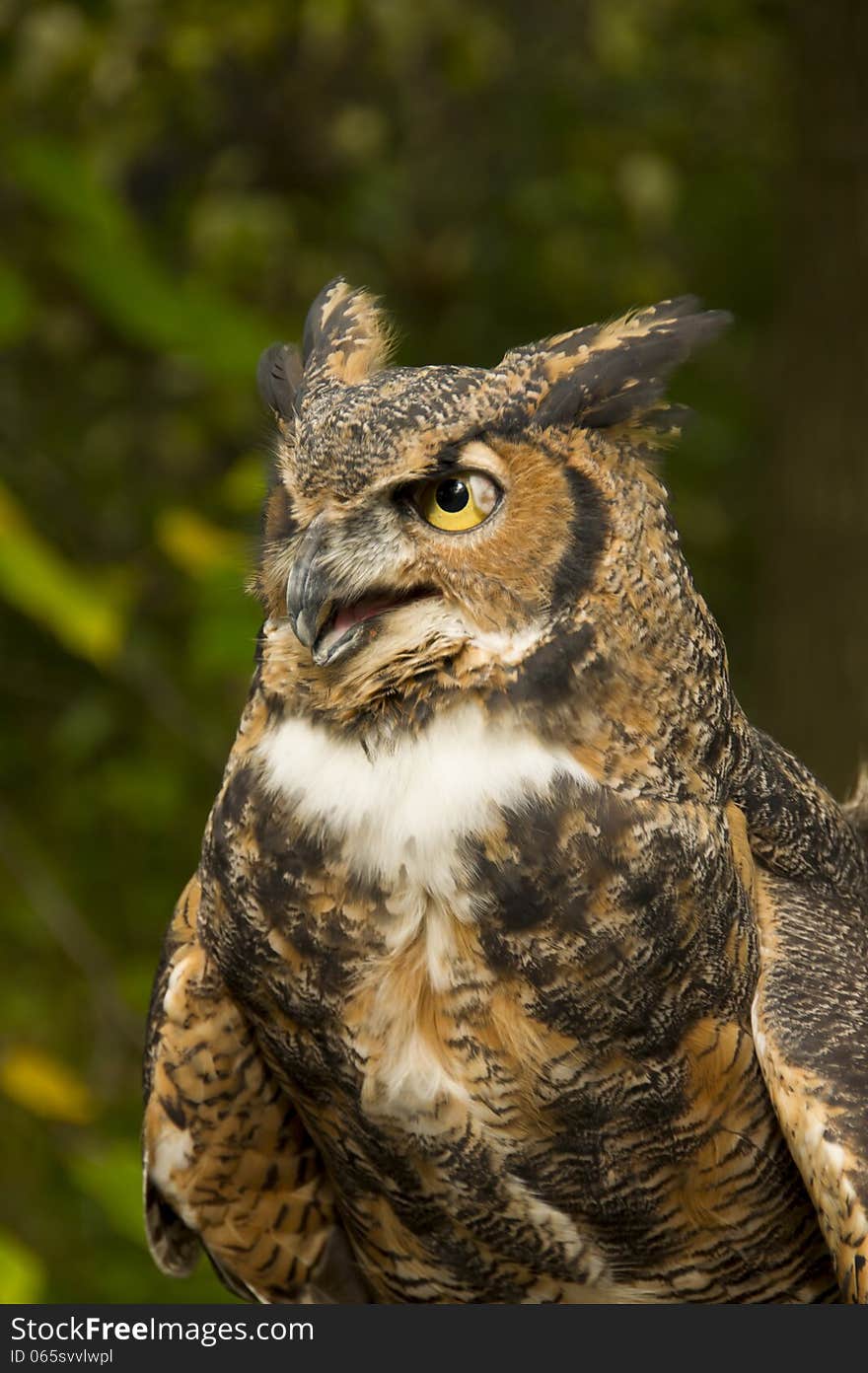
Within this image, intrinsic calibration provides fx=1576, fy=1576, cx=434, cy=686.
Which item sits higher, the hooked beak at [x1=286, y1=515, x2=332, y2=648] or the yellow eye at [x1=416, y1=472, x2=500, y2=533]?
the yellow eye at [x1=416, y1=472, x2=500, y2=533]

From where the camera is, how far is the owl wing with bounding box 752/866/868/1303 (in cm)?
179

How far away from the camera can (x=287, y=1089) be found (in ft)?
6.93

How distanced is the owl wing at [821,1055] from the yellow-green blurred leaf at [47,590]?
124 cm

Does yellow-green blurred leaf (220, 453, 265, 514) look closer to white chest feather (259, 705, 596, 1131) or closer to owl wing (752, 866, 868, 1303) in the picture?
white chest feather (259, 705, 596, 1131)

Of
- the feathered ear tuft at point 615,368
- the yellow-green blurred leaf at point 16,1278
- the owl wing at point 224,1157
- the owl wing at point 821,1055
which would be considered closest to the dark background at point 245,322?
the yellow-green blurred leaf at point 16,1278

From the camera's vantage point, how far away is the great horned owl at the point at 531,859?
1.73m

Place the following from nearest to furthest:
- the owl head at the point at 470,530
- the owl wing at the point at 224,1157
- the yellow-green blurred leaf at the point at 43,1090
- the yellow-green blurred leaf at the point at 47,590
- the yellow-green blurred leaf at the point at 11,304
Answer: the owl head at the point at 470,530, the owl wing at the point at 224,1157, the yellow-green blurred leaf at the point at 47,590, the yellow-green blurred leaf at the point at 11,304, the yellow-green blurred leaf at the point at 43,1090

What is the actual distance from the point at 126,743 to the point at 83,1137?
971mm

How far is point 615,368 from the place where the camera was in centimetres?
A: 180

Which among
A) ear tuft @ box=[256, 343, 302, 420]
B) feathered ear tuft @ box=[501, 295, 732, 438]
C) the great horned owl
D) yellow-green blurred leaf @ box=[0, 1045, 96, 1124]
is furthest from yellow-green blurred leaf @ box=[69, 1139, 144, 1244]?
feathered ear tuft @ box=[501, 295, 732, 438]

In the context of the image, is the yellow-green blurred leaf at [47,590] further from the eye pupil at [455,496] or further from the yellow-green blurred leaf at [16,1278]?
the eye pupil at [455,496]

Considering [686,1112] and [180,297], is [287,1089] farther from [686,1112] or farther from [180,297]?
[180,297]

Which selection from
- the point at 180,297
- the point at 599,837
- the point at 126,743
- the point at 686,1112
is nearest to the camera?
the point at 599,837

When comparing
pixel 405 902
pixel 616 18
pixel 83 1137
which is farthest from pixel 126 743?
pixel 616 18
